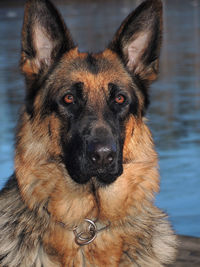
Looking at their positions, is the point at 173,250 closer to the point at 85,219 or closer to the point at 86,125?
the point at 85,219

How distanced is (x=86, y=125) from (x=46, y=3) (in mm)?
925

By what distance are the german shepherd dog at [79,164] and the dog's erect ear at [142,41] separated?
1cm

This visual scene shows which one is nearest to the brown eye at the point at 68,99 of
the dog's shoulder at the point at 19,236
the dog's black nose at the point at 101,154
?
the dog's black nose at the point at 101,154

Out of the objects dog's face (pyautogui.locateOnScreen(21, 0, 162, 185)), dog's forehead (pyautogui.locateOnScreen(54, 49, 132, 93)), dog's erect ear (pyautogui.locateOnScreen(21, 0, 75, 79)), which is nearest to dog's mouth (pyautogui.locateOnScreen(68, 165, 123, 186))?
dog's face (pyautogui.locateOnScreen(21, 0, 162, 185))

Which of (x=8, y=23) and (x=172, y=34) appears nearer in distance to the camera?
(x=172, y=34)

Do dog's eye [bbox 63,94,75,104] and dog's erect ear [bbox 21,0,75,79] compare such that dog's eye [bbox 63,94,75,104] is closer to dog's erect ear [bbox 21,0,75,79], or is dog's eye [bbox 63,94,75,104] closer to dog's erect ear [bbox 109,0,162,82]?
dog's erect ear [bbox 21,0,75,79]

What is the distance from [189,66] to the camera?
14.8 meters

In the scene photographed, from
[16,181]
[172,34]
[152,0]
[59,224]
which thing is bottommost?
[172,34]

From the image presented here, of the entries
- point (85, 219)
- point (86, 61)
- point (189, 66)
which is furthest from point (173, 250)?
point (189, 66)

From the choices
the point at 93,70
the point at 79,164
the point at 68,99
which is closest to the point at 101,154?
the point at 79,164

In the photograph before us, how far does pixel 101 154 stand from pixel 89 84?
621 mm

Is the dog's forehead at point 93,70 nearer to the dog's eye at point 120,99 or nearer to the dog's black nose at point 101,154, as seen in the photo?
the dog's eye at point 120,99

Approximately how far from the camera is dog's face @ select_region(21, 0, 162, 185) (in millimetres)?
4215

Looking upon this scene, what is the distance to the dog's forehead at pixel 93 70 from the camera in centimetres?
443
